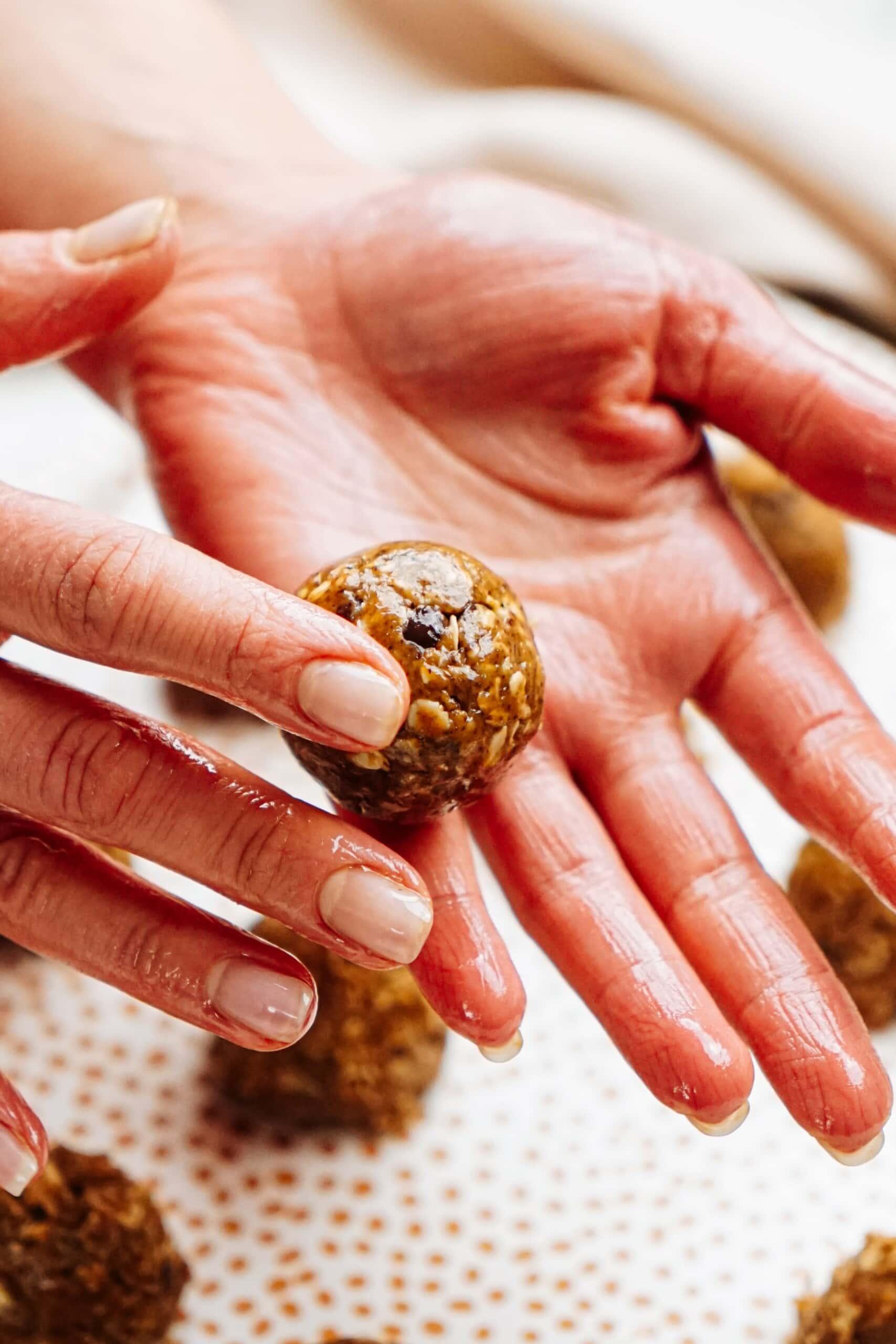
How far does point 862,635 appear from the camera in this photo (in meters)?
2.90

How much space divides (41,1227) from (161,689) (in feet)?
3.75

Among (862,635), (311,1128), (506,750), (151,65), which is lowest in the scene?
(311,1128)

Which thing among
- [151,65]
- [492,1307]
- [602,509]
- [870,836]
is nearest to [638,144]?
[151,65]

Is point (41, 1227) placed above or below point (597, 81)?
below

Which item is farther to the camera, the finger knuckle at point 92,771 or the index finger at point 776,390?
the index finger at point 776,390

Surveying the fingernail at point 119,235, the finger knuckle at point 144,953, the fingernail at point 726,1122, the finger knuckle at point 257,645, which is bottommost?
the finger knuckle at point 144,953

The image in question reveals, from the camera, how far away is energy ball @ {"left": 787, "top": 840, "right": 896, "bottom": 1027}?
2207mm

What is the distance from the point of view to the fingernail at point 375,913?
136 centimetres

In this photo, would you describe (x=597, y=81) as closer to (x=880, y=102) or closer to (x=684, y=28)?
A: (x=684, y=28)

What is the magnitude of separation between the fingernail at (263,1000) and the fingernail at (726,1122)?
0.44 meters

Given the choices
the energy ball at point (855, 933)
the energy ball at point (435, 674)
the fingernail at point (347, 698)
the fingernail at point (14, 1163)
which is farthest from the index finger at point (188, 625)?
the energy ball at point (855, 933)

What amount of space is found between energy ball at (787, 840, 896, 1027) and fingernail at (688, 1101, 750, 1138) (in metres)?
0.70

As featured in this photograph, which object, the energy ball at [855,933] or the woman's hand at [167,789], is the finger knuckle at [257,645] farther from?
the energy ball at [855,933]

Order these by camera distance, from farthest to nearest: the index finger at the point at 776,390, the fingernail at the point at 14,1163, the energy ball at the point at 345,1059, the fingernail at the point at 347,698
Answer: the energy ball at the point at 345,1059, the index finger at the point at 776,390, the fingernail at the point at 14,1163, the fingernail at the point at 347,698
